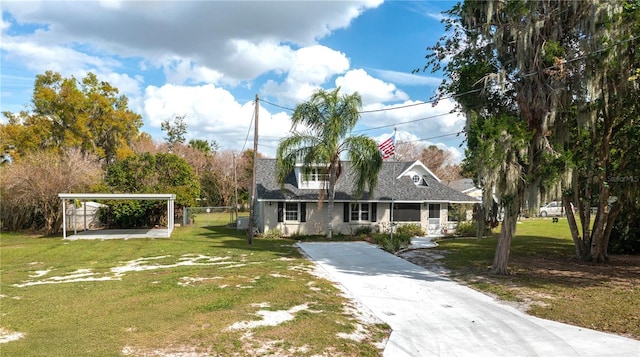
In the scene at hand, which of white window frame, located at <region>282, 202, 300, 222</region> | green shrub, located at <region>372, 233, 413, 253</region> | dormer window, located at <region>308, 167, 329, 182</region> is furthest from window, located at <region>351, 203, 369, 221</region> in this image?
green shrub, located at <region>372, 233, 413, 253</region>

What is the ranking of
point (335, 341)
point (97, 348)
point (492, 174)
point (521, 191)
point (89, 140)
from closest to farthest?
point (97, 348) → point (335, 341) → point (492, 174) → point (521, 191) → point (89, 140)

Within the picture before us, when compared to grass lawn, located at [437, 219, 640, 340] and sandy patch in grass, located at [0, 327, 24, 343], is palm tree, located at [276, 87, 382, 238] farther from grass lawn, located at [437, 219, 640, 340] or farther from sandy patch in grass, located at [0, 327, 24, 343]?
sandy patch in grass, located at [0, 327, 24, 343]

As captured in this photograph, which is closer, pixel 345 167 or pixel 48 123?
pixel 345 167

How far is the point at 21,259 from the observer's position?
1591 centimetres

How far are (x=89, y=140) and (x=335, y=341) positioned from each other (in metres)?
36.2

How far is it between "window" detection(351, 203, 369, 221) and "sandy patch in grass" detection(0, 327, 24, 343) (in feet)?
68.5

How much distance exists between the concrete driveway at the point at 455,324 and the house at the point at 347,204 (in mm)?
12717

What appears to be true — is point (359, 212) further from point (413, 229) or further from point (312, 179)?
point (312, 179)

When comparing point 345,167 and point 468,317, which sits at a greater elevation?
point 345,167

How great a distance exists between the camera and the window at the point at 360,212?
87.0ft

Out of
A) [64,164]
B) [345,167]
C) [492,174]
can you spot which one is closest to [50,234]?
[64,164]

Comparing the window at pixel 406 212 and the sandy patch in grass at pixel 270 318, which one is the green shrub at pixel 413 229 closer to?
the window at pixel 406 212

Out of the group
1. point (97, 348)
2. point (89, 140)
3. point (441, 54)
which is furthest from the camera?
point (89, 140)

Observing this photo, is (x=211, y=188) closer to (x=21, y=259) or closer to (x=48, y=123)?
(x=48, y=123)
